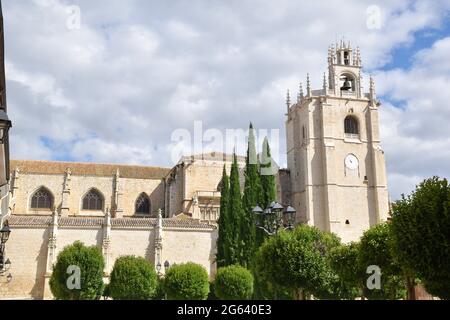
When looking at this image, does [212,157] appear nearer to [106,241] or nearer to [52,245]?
[106,241]

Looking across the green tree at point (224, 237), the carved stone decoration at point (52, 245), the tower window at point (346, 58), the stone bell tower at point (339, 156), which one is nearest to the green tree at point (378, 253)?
the green tree at point (224, 237)

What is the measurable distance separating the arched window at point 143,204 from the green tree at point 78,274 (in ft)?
57.7

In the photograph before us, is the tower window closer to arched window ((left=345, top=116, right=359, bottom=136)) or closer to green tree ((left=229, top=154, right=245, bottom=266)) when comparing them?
arched window ((left=345, top=116, right=359, bottom=136))

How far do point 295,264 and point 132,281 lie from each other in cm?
1044

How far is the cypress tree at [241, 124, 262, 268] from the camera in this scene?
3331cm

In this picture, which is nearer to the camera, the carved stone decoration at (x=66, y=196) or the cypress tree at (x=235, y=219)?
the cypress tree at (x=235, y=219)

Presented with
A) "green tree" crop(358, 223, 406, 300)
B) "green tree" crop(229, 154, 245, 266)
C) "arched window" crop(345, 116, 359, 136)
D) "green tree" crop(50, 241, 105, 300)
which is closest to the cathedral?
"arched window" crop(345, 116, 359, 136)

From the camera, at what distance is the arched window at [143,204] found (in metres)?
44.5

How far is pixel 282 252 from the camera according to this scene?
65.8 ft

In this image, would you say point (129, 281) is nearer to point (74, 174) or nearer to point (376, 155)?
point (74, 174)

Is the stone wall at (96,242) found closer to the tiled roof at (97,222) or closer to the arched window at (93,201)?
the tiled roof at (97,222)

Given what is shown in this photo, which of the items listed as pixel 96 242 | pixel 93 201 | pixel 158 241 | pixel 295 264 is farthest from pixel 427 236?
pixel 93 201

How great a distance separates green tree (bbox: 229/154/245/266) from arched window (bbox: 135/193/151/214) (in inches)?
445

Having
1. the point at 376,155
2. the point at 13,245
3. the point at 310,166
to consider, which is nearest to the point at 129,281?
the point at 13,245
